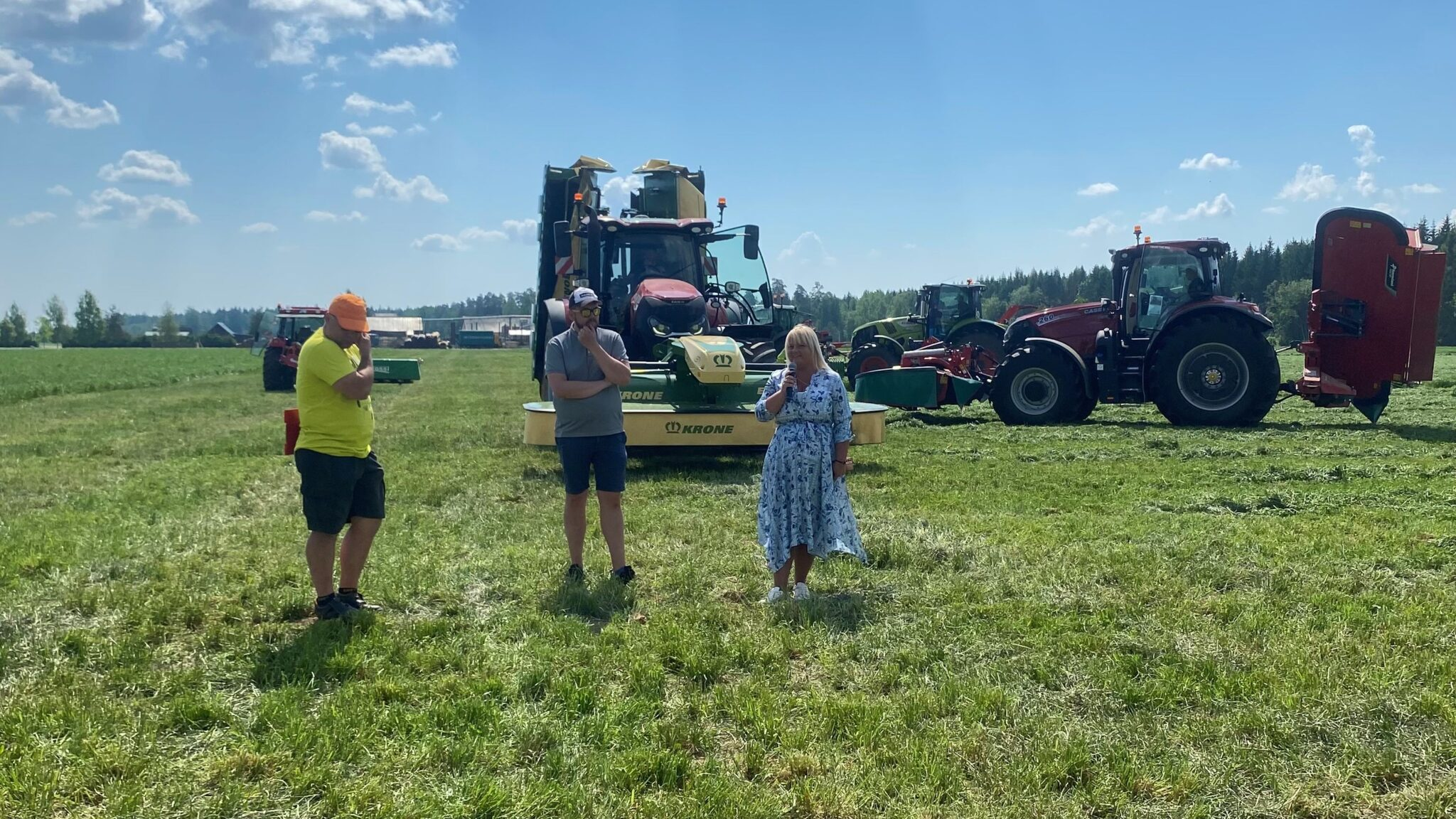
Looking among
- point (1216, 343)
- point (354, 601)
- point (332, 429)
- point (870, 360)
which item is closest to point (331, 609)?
point (354, 601)

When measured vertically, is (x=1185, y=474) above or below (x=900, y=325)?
below

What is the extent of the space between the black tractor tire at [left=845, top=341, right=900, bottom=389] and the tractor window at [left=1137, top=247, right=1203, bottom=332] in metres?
5.80

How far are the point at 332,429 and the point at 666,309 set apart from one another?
6.68 metres

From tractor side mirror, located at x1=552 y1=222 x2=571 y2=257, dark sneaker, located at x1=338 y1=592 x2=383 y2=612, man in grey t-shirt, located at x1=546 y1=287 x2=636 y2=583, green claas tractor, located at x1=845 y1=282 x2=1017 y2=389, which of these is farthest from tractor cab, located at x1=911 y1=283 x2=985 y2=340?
dark sneaker, located at x1=338 y1=592 x2=383 y2=612

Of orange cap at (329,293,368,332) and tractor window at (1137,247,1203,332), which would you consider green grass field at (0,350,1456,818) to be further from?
tractor window at (1137,247,1203,332)

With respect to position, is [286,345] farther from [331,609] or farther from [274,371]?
[331,609]

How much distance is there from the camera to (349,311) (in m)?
4.90

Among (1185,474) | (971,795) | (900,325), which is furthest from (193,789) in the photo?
(900,325)

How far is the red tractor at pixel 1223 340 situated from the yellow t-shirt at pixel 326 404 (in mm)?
10915

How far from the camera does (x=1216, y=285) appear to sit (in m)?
13.8

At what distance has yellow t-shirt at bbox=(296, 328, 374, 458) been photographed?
15.9ft

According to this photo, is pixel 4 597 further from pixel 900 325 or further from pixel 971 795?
pixel 900 325

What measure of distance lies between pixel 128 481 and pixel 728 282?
663cm

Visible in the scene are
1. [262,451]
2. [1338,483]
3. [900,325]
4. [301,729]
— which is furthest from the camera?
[900,325]
